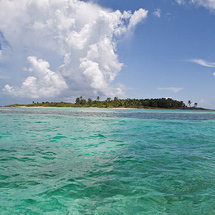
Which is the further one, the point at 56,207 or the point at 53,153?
the point at 53,153

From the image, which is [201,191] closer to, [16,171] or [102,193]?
[102,193]

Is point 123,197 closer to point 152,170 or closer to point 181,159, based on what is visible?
point 152,170

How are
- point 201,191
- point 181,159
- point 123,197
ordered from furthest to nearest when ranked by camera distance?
1. point 181,159
2. point 201,191
3. point 123,197

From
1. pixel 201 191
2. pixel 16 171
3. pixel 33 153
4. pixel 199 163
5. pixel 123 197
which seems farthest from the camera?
pixel 33 153

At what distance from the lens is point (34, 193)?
6758mm

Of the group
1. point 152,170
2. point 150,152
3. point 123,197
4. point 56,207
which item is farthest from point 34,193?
point 150,152

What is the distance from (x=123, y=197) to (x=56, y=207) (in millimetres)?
2417

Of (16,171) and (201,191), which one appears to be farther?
(16,171)

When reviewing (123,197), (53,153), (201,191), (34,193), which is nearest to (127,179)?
(123,197)

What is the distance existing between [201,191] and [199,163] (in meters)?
4.01

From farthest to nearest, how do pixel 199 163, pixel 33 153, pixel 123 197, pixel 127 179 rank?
pixel 33 153
pixel 199 163
pixel 127 179
pixel 123 197

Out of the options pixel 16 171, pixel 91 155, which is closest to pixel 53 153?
pixel 91 155

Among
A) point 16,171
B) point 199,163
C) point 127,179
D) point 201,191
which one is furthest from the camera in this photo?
point 199,163

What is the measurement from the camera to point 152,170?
30.8 ft
